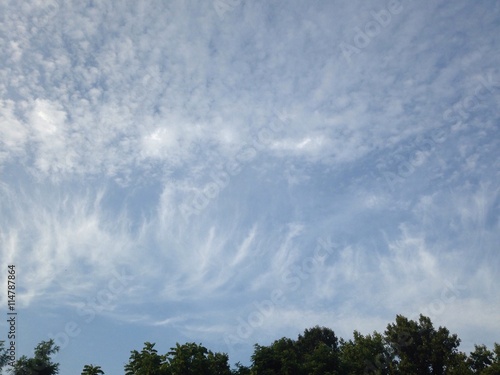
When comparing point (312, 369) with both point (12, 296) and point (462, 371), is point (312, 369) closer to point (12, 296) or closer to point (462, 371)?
point (462, 371)

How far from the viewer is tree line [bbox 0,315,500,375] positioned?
99.6 ft

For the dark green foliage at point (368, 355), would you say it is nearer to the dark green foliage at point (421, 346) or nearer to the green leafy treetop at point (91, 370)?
the dark green foliage at point (421, 346)

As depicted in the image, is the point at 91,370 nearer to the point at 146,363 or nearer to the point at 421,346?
the point at 146,363

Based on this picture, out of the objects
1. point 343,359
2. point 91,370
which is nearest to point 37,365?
point 91,370

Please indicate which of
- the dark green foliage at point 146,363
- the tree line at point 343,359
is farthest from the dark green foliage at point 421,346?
the dark green foliage at point 146,363

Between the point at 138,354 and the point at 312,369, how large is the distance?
1542cm

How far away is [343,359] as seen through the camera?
42250mm

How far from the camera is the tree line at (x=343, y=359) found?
99.6 ft

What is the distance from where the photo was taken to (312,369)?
3588 cm

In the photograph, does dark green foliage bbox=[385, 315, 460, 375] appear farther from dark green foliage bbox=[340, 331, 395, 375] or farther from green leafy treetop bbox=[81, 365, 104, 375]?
green leafy treetop bbox=[81, 365, 104, 375]

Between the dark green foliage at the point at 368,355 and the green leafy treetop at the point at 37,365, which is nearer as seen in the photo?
the green leafy treetop at the point at 37,365

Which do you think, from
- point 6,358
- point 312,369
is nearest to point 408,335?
point 312,369

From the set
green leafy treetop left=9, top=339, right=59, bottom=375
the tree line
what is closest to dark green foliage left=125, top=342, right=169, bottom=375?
the tree line

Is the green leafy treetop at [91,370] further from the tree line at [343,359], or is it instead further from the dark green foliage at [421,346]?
the dark green foliage at [421,346]
